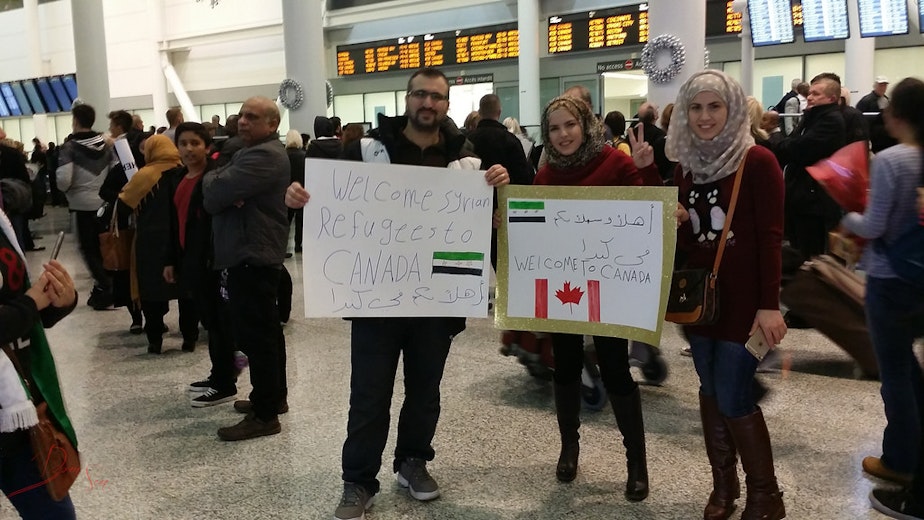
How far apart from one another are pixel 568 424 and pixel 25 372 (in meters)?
2.16

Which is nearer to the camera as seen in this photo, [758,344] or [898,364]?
[758,344]

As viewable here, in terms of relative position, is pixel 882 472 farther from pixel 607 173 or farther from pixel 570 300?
pixel 607 173

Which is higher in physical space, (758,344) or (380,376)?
(758,344)

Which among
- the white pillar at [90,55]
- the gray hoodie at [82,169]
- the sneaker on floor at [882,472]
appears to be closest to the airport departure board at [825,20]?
the sneaker on floor at [882,472]

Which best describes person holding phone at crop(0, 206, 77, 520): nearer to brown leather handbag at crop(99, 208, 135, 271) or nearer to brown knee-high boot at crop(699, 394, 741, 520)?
brown knee-high boot at crop(699, 394, 741, 520)

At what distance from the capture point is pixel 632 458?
324cm

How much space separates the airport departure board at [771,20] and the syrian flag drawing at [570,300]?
7.36 meters

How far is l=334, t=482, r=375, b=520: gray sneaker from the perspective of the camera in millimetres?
3045

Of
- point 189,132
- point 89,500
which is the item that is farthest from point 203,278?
point 89,500

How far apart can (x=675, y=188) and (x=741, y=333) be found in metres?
0.58

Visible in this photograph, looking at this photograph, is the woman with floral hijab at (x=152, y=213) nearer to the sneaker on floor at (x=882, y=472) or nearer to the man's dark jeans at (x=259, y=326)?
the man's dark jeans at (x=259, y=326)

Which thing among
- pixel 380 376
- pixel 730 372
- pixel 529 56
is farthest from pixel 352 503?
pixel 529 56

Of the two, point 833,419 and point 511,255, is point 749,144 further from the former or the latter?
point 833,419

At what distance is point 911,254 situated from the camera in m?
2.83
